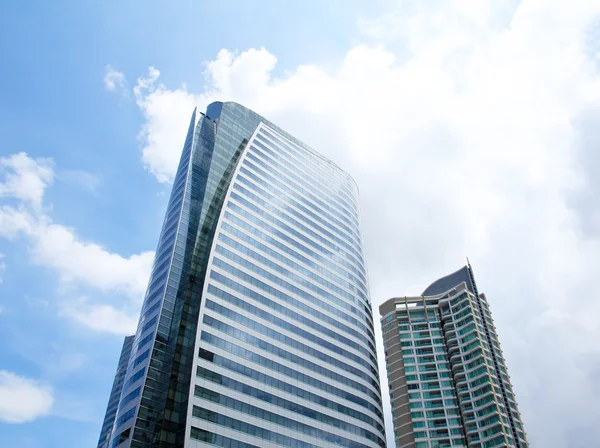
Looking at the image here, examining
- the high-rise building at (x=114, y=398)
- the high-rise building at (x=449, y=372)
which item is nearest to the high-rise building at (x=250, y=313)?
the high-rise building at (x=449, y=372)

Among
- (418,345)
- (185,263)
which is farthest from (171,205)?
(418,345)

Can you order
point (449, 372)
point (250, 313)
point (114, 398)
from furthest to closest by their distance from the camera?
1. point (114, 398)
2. point (449, 372)
3. point (250, 313)

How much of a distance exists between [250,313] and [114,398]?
89.3 m

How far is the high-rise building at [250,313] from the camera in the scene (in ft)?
229

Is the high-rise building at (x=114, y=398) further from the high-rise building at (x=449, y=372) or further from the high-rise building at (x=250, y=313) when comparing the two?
the high-rise building at (x=449, y=372)

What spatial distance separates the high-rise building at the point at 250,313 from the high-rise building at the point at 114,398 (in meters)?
71.8

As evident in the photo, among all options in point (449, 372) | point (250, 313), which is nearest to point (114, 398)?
point (250, 313)

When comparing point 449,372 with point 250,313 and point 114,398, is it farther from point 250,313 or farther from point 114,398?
point 114,398

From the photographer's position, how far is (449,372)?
131 m

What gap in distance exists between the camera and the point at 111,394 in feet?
494

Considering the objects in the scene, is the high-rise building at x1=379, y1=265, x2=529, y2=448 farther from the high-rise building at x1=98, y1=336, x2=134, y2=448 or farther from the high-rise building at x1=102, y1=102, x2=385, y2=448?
the high-rise building at x1=98, y1=336, x2=134, y2=448

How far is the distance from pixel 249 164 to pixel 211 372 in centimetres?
5040

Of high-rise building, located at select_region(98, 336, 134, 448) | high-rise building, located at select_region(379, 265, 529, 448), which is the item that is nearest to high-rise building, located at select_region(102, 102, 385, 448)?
high-rise building, located at select_region(379, 265, 529, 448)

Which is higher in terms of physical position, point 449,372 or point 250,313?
point 449,372
